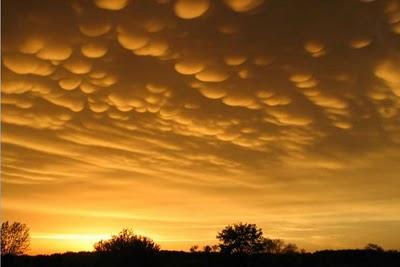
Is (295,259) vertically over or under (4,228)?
under

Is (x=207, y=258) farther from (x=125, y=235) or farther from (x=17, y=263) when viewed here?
(x=17, y=263)

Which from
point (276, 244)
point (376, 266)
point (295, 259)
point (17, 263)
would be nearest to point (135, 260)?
point (17, 263)

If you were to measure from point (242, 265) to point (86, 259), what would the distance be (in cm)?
1878

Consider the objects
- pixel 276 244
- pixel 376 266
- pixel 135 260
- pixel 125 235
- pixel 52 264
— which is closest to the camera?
pixel 135 260

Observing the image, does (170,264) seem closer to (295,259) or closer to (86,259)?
(86,259)

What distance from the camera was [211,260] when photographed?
65125mm

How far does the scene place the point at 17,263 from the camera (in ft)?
176

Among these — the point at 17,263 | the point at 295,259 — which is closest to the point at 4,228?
the point at 17,263

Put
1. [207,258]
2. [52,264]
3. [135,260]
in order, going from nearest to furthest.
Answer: [135,260] < [52,264] < [207,258]

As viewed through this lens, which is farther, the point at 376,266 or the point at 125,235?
the point at 376,266

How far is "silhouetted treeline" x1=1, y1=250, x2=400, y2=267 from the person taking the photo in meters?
49.6

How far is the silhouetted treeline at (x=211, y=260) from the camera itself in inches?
1952

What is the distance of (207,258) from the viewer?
66.9 metres

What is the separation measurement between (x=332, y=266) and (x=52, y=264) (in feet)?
117
